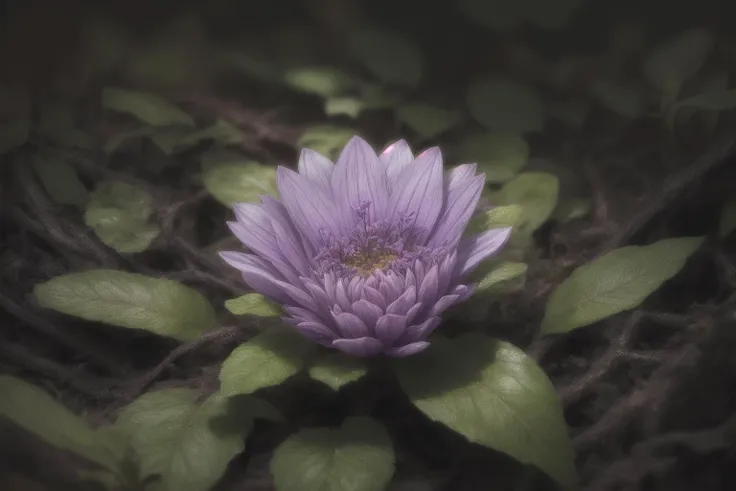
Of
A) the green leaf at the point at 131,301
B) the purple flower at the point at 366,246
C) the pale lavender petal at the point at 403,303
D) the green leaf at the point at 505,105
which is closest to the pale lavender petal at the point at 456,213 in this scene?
the purple flower at the point at 366,246

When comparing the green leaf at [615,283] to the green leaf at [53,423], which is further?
the green leaf at [615,283]

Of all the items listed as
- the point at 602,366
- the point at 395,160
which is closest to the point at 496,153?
the point at 395,160

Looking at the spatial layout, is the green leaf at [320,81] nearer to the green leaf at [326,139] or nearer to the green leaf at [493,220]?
the green leaf at [326,139]

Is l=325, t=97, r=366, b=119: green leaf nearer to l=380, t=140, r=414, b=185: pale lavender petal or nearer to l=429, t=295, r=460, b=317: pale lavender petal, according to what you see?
l=380, t=140, r=414, b=185: pale lavender petal

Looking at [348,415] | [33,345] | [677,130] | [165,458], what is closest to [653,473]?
[348,415]

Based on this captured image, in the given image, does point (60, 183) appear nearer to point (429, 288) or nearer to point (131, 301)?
point (131, 301)

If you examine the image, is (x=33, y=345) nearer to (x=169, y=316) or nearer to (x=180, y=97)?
(x=169, y=316)

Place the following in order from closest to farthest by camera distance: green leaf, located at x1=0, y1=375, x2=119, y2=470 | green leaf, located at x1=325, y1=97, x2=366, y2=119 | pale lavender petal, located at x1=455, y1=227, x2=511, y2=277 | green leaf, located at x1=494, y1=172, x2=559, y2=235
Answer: green leaf, located at x1=0, y1=375, x2=119, y2=470 → pale lavender petal, located at x1=455, y1=227, x2=511, y2=277 → green leaf, located at x1=494, y1=172, x2=559, y2=235 → green leaf, located at x1=325, y1=97, x2=366, y2=119

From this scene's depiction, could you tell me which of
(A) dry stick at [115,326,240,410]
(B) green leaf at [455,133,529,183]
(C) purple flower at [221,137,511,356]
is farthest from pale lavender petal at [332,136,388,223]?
(B) green leaf at [455,133,529,183]
